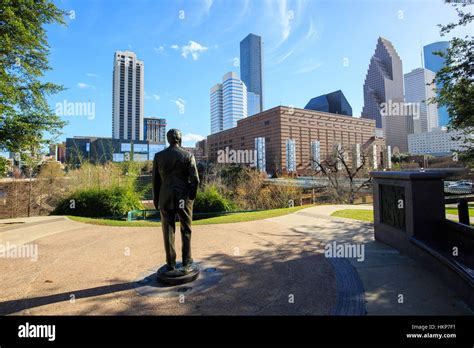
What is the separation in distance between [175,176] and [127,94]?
450 feet

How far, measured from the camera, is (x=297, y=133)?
107 meters

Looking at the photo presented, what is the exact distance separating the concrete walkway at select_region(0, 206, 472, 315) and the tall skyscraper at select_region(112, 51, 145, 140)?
124 m

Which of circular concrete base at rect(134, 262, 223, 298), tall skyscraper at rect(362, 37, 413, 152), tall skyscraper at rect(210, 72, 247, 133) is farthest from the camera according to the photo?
tall skyscraper at rect(362, 37, 413, 152)

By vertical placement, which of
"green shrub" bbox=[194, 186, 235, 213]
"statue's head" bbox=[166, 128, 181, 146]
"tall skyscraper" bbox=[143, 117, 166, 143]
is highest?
"tall skyscraper" bbox=[143, 117, 166, 143]

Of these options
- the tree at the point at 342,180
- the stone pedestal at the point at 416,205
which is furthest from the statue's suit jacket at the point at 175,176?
the tree at the point at 342,180

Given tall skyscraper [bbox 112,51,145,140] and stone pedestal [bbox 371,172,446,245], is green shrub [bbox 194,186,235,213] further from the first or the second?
tall skyscraper [bbox 112,51,145,140]

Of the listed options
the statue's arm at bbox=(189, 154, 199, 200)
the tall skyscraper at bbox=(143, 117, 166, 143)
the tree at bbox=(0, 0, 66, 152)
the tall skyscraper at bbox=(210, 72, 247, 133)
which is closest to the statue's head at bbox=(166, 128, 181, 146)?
the statue's arm at bbox=(189, 154, 199, 200)

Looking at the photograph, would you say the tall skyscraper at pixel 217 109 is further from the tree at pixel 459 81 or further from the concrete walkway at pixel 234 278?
the concrete walkway at pixel 234 278

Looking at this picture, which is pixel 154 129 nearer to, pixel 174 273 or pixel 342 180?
pixel 342 180

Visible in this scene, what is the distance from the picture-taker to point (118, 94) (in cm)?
12081

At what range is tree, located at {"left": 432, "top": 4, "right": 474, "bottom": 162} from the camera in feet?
26.7

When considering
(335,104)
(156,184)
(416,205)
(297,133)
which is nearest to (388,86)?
(335,104)
